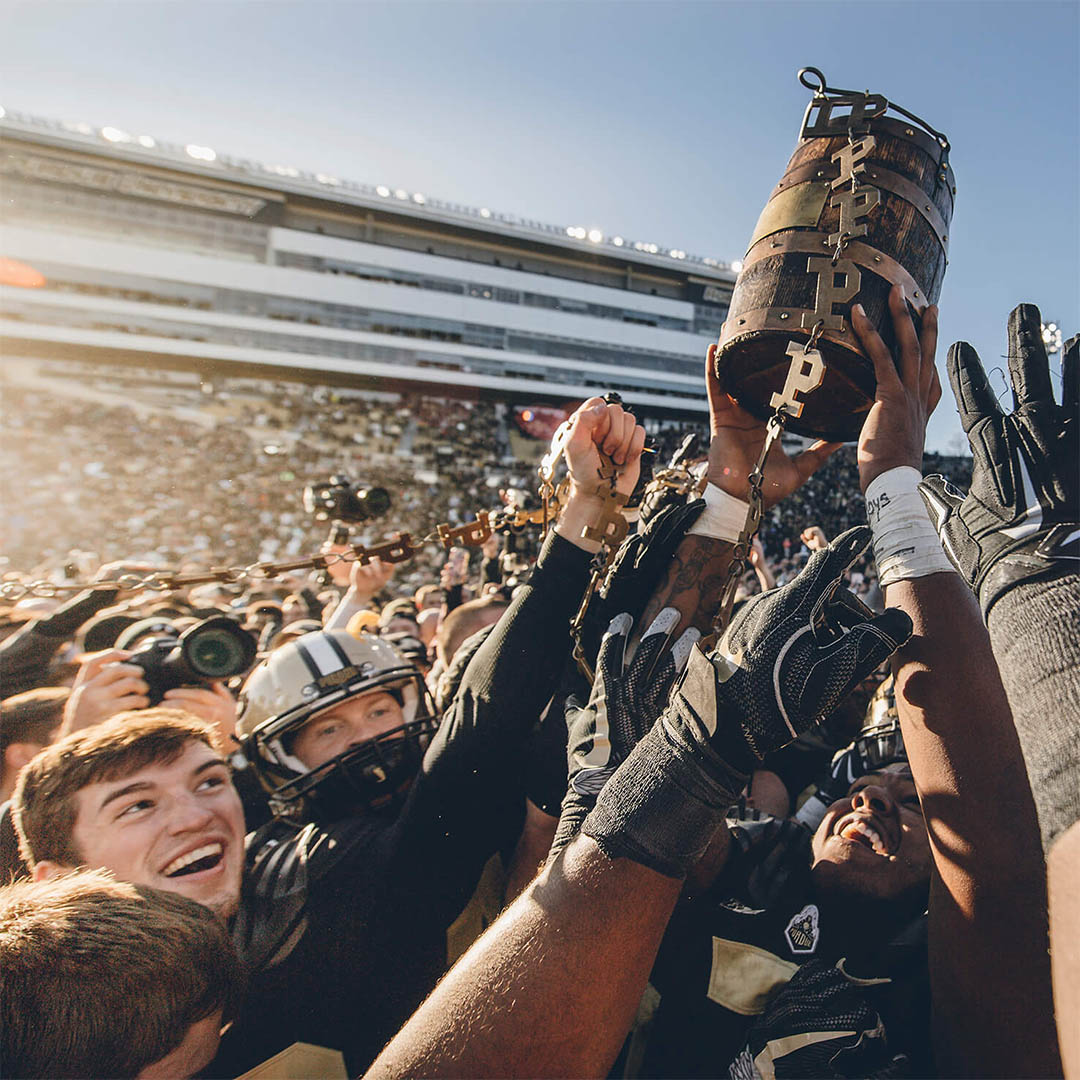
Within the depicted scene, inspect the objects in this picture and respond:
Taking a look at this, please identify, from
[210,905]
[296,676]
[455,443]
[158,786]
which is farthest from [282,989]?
[455,443]

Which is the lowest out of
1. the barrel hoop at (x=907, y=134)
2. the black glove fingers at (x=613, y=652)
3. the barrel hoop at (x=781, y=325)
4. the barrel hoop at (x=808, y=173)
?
the black glove fingers at (x=613, y=652)

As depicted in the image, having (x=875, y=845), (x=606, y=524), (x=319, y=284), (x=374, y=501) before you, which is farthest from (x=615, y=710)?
(x=319, y=284)

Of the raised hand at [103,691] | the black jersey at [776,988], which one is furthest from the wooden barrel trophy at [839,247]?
the raised hand at [103,691]

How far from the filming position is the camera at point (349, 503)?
4.51m

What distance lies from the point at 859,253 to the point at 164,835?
2.37m

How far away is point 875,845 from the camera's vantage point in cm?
178

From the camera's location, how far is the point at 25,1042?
1.14 meters

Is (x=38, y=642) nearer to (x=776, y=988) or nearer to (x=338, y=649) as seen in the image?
(x=338, y=649)

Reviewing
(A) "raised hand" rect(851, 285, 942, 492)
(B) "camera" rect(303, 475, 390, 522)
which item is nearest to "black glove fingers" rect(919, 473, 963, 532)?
→ (A) "raised hand" rect(851, 285, 942, 492)

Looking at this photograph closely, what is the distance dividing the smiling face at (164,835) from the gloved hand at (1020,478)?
195 centimetres

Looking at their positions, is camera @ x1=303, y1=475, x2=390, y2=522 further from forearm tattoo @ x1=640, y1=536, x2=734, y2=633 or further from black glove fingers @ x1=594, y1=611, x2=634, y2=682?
black glove fingers @ x1=594, y1=611, x2=634, y2=682

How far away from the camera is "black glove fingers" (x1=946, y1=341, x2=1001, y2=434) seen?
1191mm

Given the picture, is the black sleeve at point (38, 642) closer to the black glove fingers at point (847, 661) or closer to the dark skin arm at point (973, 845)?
the black glove fingers at point (847, 661)

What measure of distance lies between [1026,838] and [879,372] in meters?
1.02
